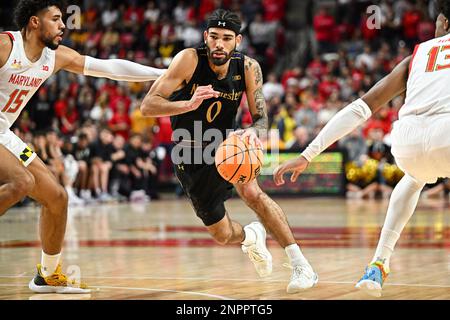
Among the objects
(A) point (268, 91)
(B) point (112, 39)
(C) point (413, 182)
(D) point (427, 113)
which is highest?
(B) point (112, 39)

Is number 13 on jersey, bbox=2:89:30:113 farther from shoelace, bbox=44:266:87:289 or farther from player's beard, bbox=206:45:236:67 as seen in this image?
player's beard, bbox=206:45:236:67

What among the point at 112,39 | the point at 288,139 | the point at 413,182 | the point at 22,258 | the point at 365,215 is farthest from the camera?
the point at 112,39

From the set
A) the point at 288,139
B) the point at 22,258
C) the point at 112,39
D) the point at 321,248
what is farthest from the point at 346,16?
the point at 22,258

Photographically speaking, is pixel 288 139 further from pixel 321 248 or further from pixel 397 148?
pixel 397 148

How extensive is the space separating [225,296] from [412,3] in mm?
15701

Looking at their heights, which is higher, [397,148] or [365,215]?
[397,148]

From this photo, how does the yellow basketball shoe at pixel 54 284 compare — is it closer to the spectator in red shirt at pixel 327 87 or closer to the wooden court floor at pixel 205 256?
the wooden court floor at pixel 205 256

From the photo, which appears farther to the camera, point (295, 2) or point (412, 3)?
point (295, 2)

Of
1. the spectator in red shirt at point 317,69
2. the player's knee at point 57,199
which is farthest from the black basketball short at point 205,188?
the spectator in red shirt at point 317,69

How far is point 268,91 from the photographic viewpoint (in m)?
19.9

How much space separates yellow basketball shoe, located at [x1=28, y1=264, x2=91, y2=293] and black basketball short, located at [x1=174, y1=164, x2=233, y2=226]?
44.8 inches

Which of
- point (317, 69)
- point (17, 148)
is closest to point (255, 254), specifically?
point (17, 148)

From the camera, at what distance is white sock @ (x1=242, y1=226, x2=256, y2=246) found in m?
6.82

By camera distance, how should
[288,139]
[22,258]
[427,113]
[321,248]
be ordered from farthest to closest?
1. [288,139]
2. [321,248]
3. [22,258]
4. [427,113]
